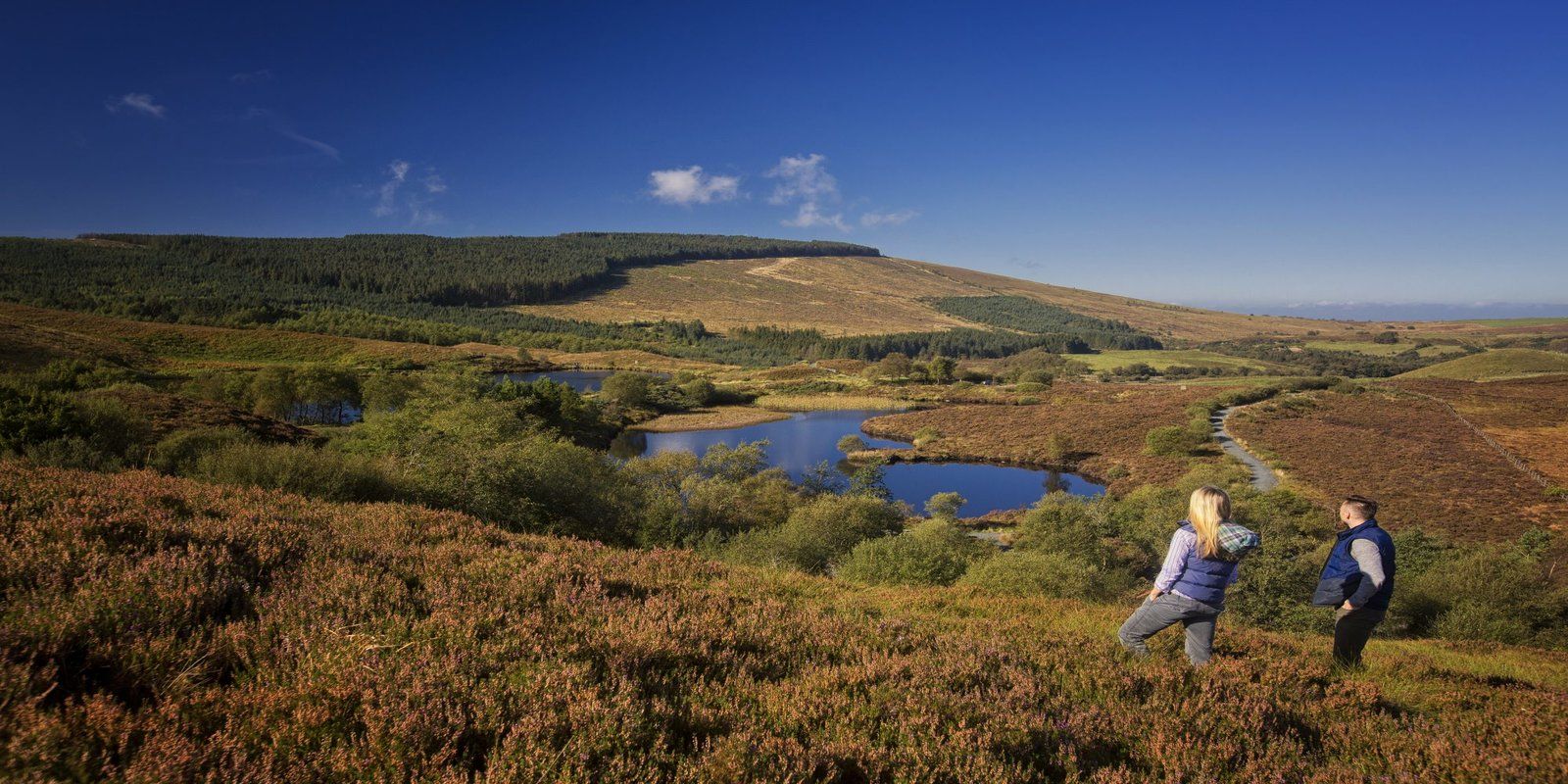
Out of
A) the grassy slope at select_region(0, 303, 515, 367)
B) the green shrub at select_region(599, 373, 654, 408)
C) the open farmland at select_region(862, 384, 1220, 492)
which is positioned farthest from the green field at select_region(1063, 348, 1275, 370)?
the grassy slope at select_region(0, 303, 515, 367)

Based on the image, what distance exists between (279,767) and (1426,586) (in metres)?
23.6

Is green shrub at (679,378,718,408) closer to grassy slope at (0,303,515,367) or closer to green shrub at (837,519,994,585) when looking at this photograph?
grassy slope at (0,303,515,367)

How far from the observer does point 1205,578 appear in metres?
5.19

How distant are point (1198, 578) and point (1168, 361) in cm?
14298

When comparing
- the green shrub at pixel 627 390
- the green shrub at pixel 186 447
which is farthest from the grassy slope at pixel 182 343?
the green shrub at pixel 186 447

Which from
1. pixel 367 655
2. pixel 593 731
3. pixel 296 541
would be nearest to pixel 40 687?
pixel 367 655

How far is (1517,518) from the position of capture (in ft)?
91.6

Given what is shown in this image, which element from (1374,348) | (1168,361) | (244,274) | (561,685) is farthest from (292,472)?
(244,274)

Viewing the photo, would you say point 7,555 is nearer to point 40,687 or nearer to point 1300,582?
point 40,687

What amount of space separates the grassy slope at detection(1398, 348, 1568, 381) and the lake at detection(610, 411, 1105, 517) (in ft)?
194

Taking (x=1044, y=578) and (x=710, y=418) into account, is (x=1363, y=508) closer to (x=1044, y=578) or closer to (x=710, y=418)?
(x=1044, y=578)

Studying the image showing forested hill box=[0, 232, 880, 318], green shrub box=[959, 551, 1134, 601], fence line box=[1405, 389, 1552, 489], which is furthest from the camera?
forested hill box=[0, 232, 880, 318]

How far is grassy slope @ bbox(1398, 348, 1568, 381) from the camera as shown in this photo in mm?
67062

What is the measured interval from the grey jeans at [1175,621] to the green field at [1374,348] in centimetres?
15171
